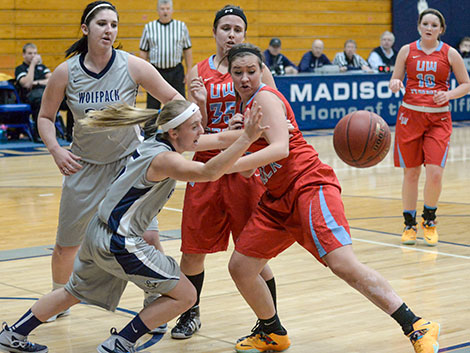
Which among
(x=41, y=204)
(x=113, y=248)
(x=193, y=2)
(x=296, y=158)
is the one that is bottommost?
(x=41, y=204)

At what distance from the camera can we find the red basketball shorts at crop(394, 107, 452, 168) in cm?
661

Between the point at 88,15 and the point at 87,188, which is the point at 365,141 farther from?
the point at 88,15

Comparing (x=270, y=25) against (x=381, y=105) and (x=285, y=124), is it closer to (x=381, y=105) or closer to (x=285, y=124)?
(x=381, y=105)

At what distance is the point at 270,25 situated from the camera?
59.4 feet

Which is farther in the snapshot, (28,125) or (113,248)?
(28,125)

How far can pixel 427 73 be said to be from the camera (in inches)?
267

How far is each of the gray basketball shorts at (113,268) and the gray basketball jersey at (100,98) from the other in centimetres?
67

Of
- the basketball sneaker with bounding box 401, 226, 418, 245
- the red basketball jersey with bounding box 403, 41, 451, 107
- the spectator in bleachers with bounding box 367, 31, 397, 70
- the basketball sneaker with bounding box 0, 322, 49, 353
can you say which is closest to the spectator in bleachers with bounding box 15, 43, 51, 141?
the spectator in bleachers with bounding box 367, 31, 397, 70

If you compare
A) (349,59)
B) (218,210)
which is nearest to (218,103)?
(218,210)

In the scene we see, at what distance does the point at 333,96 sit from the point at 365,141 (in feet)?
34.0

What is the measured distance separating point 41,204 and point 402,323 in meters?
5.52

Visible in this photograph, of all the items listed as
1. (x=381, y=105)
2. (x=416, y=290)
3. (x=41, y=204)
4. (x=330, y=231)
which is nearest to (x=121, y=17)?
(x=381, y=105)

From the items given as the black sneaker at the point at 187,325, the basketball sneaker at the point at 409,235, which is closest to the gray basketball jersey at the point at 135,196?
the black sneaker at the point at 187,325

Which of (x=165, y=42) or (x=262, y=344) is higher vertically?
(x=165, y=42)
